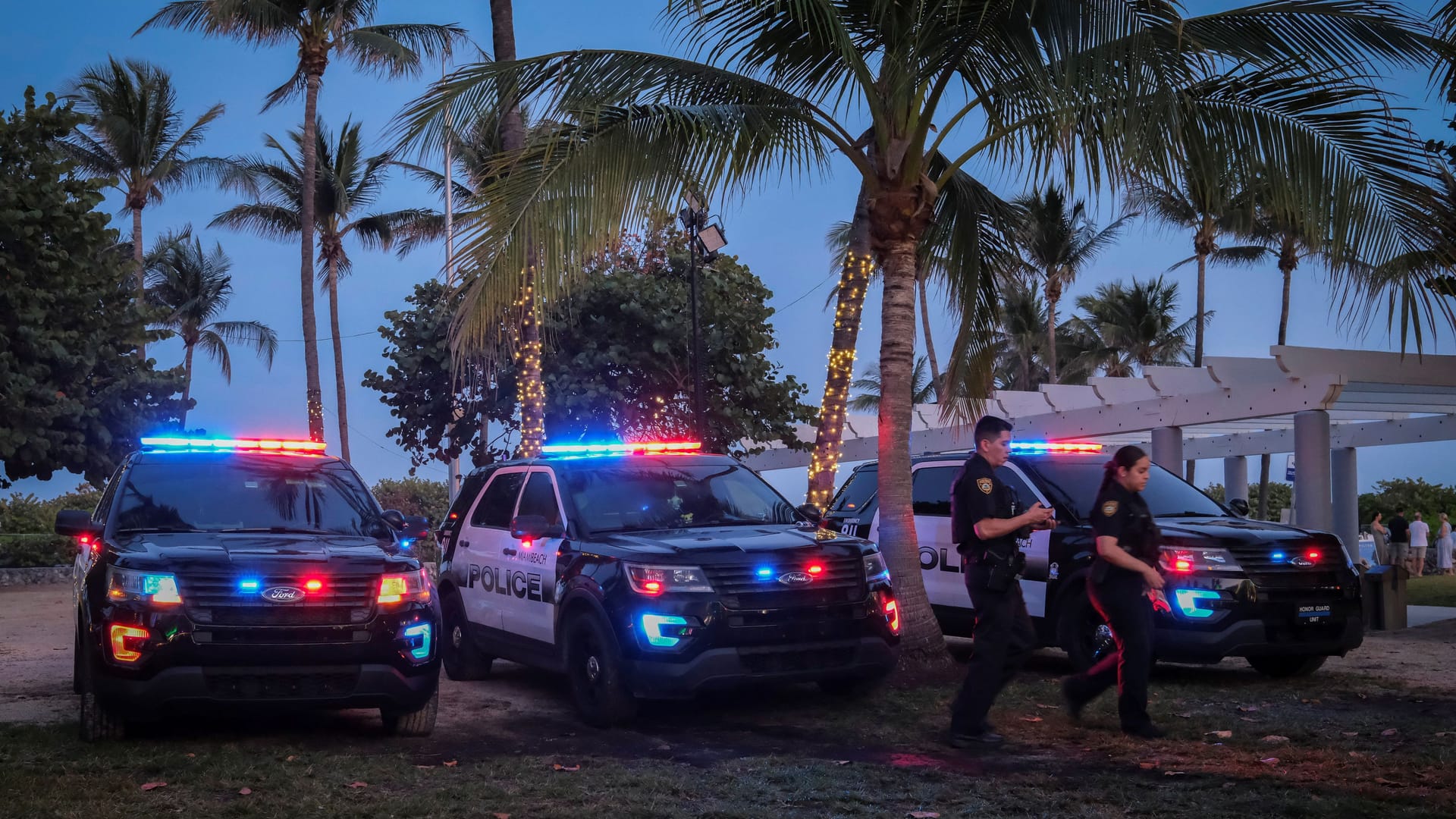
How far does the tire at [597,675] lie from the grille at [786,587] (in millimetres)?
812

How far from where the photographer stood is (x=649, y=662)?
8.41 m

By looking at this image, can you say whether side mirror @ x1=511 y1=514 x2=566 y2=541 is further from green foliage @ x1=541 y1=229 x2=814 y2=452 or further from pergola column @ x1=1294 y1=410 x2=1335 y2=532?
green foliage @ x1=541 y1=229 x2=814 y2=452

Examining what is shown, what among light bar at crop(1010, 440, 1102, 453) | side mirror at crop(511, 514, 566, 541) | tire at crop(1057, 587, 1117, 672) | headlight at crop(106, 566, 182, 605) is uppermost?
light bar at crop(1010, 440, 1102, 453)

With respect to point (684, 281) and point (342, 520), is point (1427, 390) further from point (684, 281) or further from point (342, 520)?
point (342, 520)

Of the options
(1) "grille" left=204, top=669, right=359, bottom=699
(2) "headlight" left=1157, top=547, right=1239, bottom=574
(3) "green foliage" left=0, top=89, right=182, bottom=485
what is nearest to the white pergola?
(2) "headlight" left=1157, top=547, right=1239, bottom=574

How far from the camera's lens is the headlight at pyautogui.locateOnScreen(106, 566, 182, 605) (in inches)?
302

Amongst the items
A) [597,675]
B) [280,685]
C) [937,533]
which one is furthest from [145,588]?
[937,533]

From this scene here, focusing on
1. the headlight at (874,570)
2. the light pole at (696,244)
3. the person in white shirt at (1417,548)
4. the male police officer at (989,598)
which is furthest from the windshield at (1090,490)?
the person in white shirt at (1417,548)

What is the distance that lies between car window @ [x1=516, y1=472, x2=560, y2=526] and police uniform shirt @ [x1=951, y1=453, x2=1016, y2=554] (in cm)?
308

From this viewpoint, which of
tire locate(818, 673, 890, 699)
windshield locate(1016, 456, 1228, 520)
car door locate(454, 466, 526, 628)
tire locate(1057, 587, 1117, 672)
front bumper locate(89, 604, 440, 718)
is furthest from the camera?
windshield locate(1016, 456, 1228, 520)

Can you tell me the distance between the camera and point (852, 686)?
9539 mm

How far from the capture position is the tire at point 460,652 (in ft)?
37.1

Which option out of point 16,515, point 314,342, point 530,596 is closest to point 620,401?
point 314,342

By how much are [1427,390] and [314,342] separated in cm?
2306
